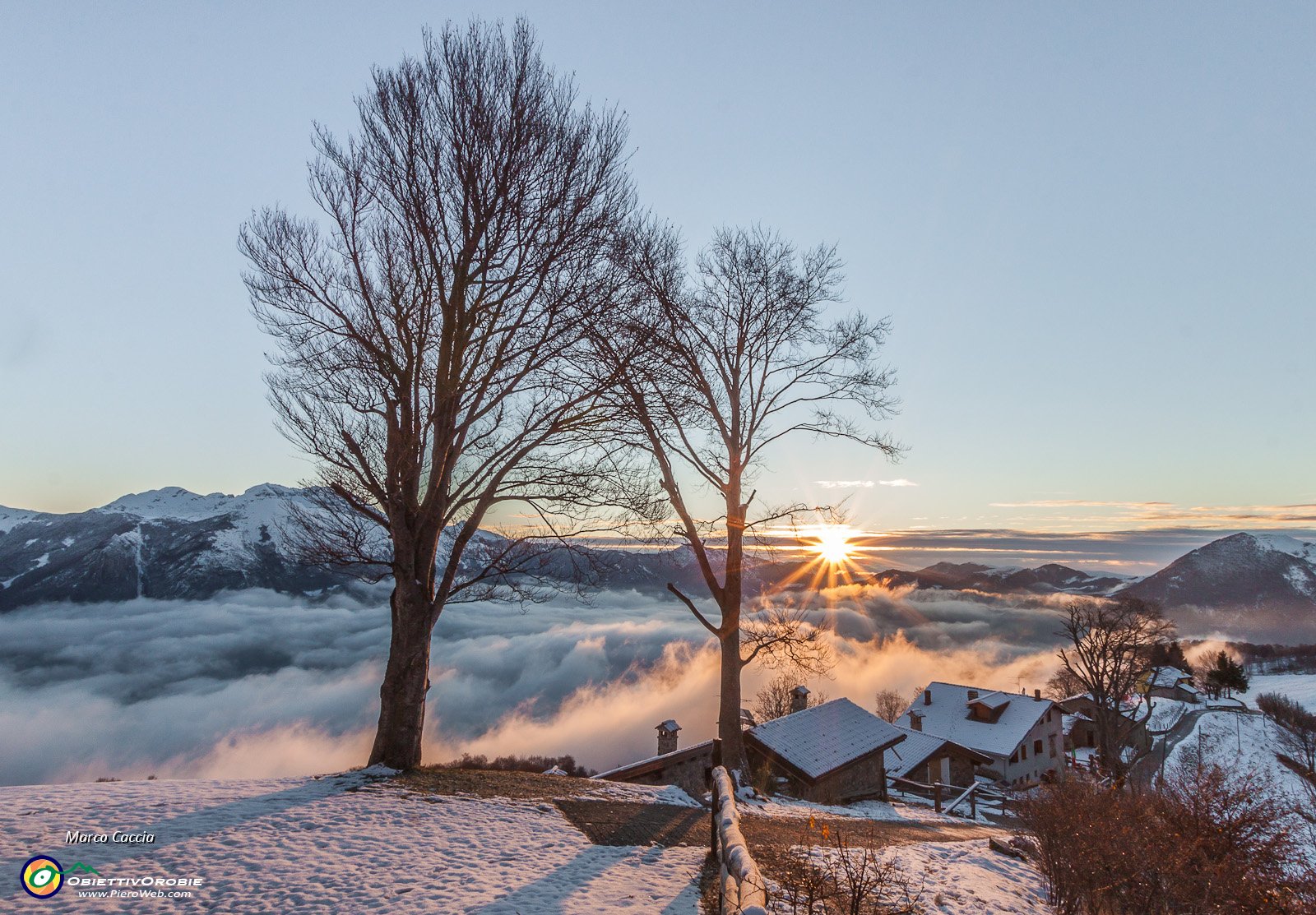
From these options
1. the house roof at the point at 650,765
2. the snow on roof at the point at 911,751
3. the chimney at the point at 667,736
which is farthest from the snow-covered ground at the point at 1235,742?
the chimney at the point at 667,736

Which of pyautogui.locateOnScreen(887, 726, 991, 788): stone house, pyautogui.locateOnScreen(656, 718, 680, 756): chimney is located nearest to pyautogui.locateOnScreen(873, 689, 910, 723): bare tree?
pyautogui.locateOnScreen(887, 726, 991, 788): stone house

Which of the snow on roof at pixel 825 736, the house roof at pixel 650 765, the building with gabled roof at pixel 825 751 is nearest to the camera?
the house roof at pixel 650 765

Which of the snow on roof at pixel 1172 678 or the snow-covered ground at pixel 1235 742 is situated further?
the snow on roof at pixel 1172 678

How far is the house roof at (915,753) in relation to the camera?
104 ft

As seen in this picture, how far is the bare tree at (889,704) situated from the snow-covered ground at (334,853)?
70397 millimetres

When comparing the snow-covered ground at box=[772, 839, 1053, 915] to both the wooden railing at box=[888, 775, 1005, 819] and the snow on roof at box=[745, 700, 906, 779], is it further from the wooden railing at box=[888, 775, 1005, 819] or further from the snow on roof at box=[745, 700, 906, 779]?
the wooden railing at box=[888, 775, 1005, 819]

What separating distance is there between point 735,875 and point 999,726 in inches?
1788

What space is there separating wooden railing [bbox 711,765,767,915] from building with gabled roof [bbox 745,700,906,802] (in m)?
14.7

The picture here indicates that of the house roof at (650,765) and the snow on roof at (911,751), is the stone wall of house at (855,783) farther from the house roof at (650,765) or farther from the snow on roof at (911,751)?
the snow on roof at (911,751)

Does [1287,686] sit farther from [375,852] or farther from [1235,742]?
[375,852]

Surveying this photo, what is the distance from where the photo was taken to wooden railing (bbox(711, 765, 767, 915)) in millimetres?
3689

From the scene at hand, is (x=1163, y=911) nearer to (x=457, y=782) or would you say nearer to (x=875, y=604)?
(x=457, y=782)

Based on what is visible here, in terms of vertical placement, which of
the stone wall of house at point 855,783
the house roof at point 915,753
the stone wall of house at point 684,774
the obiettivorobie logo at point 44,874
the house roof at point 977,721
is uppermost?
the obiettivorobie logo at point 44,874

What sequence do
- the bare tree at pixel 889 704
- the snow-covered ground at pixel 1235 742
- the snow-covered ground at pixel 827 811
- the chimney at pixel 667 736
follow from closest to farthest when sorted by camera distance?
1. the snow-covered ground at pixel 827 811
2. the chimney at pixel 667 736
3. the snow-covered ground at pixel 1235 742
4. the bare tree at pixel 889 704
